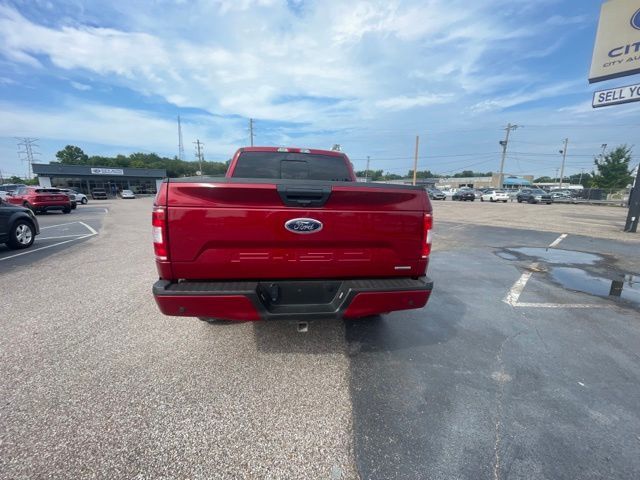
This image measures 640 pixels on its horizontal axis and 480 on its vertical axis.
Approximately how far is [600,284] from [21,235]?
13.2 meters

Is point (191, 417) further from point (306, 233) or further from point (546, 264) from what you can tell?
point (546, 264)

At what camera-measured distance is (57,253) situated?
287 inches

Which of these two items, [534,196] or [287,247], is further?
[534,196]

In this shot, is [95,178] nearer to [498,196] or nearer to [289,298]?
[498,196]

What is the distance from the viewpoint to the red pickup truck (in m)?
2.28

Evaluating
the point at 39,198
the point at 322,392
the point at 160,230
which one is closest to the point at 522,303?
the point at 322,392

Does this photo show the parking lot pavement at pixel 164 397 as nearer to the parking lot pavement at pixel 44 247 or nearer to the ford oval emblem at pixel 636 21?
the parking lot pavement at pixel 44 247

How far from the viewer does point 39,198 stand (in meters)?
16.7

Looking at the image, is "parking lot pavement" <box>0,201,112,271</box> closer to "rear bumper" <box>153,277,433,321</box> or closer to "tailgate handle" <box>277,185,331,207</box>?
"rear bumper" <box>153,277,433,321</box>

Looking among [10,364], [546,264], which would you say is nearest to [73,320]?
[10,364]

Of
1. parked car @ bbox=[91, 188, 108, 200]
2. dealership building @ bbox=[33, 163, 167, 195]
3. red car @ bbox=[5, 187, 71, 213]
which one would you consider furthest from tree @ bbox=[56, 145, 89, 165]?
red car @ bbox=[5, 187, 71, 213]

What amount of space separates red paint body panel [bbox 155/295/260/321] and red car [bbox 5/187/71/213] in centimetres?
2024

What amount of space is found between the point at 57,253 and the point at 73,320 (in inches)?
195

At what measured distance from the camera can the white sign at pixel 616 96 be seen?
1211cm
